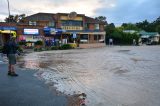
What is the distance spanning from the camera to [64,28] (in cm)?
7931

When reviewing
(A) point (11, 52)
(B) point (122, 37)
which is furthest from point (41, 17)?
(A) point (11, 52)

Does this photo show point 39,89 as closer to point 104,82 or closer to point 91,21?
point 104,82

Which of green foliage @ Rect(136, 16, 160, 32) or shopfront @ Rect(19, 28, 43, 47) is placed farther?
green foliage @ Rect(136, 16, 160, 32)

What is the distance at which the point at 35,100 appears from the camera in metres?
10.0

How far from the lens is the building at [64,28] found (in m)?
68.0

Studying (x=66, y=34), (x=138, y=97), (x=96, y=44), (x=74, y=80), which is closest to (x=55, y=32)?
(x=66, y=34)

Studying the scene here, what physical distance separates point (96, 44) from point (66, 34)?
6963 millimetres

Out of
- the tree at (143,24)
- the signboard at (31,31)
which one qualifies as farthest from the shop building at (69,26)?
the tree at (143,24)

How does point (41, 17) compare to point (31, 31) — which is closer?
point (31, 31)

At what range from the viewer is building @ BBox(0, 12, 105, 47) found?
223 ft

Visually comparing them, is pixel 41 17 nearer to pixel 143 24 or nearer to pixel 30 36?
pixel 30 36

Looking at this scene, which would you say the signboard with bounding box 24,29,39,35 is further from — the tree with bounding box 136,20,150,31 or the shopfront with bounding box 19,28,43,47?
the tree with bounding box 136,20,150,31

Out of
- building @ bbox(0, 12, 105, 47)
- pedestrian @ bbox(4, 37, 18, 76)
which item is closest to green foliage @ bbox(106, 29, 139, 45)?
building @ bbox(0, 12, 105, 47)

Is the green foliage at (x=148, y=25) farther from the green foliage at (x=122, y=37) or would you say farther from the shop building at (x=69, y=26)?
the shop building at (x=69, y=26)
